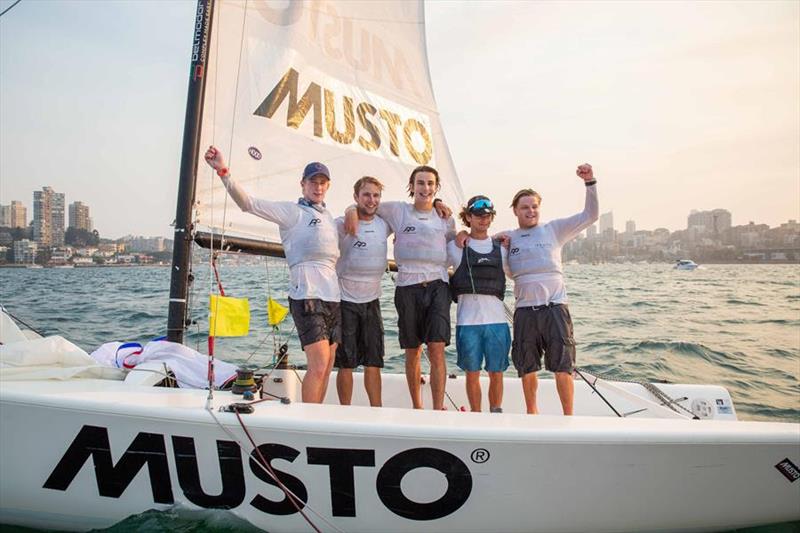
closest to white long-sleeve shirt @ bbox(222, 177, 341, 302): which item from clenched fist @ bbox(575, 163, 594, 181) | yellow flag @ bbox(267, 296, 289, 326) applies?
yellow flag @ bbox(267, 296, 289, 326)

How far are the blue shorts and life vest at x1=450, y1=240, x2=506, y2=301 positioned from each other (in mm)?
216

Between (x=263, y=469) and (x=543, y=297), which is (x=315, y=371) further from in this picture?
(x=543, y=297)

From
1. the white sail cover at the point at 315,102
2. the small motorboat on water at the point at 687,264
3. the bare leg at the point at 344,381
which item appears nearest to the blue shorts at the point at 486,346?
the bare leg at the point at 344,381

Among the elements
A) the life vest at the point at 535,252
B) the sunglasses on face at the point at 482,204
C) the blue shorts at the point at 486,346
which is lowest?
the blue shorts at the point at 486,346

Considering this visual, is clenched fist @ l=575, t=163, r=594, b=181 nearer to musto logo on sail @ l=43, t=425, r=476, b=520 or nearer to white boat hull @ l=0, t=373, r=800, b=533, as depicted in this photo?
white boat hull @ l=0, t=373, r=800, b=533

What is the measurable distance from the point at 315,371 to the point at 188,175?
5.57ft

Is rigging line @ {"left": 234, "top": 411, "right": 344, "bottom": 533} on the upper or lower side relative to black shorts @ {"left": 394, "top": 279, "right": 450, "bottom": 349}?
lower

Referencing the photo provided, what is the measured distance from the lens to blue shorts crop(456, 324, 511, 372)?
3111 mm

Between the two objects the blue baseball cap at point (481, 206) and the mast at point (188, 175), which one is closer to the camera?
the blue baseball cap at point (481, 206)

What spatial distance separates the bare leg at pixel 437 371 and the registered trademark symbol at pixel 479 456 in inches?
34.6

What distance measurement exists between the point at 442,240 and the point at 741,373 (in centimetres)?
538

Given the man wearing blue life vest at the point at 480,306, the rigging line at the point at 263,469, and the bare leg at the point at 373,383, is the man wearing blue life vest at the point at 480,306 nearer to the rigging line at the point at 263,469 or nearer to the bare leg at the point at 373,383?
the bare leg at the point at 373,383

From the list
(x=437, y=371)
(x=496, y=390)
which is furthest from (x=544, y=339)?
(x=437, y=371)

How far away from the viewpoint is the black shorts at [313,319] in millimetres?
2791
